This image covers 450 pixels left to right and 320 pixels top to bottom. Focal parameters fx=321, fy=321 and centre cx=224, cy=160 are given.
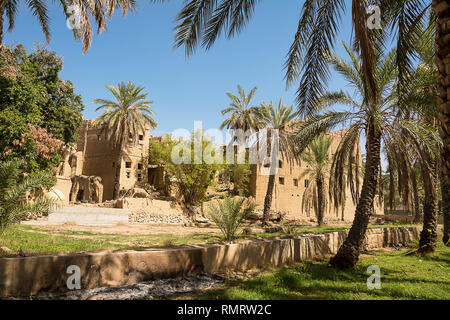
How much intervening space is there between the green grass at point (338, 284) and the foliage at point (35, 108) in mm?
15588

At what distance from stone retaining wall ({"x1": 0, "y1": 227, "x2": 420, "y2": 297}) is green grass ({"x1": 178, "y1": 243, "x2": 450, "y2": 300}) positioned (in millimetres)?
474

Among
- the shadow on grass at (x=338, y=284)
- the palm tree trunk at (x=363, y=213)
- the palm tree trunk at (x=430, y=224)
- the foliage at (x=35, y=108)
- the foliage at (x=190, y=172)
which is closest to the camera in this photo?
the shadow on grass at (x=338, y=284)

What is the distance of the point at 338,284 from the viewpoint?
6215mm

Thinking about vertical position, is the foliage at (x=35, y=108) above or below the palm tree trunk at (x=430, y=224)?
above

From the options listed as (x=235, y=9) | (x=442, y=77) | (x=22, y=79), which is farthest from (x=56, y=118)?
(x=442, y=77)

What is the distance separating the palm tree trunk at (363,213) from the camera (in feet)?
25.6

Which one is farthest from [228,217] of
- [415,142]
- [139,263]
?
[415,142]

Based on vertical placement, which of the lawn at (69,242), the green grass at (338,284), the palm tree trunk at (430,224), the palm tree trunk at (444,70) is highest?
the palm tree trunk at (444,70)

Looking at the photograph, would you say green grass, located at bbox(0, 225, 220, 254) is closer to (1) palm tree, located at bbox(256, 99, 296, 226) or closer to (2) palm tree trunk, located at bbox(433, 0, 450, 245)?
(2) palm tree trunk, located at bbox(433, 0, 450, 245)

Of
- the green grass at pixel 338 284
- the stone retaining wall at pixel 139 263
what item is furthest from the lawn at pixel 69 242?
the green grass at pixel 338 284

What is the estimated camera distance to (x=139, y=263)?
5309 millimetres

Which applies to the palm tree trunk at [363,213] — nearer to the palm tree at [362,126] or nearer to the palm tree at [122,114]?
the palm tree at [362,126]

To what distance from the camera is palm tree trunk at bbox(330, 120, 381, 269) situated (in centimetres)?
779
